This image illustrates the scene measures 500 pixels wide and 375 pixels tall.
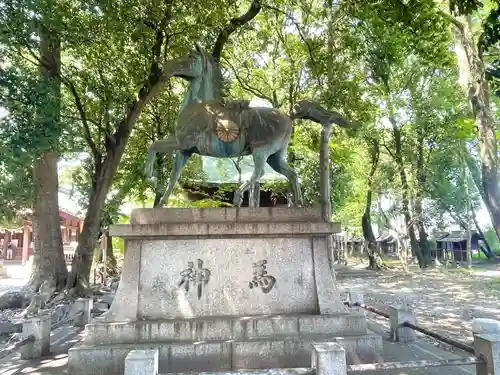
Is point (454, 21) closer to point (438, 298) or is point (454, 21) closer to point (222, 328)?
point (438, 298)

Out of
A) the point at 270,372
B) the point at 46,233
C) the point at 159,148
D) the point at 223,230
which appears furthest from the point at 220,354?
the point at 46,233

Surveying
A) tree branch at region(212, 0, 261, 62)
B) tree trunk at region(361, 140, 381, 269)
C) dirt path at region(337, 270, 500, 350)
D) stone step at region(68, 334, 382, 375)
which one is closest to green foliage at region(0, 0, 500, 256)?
tree branch at region(212, 0, 261, 62)

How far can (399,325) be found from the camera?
6371 mm

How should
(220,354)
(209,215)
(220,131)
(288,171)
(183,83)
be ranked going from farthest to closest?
1. (183,83)
2. (288,171)
3. (220,131)
4. (209,215)
5. (220,354)

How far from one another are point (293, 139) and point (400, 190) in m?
11.5

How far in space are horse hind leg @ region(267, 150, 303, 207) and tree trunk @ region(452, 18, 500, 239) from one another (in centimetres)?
710

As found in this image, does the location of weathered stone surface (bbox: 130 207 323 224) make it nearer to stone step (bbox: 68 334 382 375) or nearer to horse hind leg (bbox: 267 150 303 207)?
horse hind leg (bbox: 267 150 303 207)

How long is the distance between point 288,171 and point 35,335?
4.56m

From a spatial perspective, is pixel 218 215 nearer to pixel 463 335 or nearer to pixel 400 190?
pixel 463 335

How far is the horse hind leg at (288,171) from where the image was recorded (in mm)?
6121

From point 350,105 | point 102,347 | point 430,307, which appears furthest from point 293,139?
point 102,347

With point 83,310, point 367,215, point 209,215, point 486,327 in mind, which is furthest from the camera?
point 367,215

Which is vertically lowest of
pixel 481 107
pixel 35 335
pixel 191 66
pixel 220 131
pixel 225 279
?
pixel 35 335

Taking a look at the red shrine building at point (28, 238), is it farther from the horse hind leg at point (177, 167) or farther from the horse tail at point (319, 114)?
the horse tail at point (319, 114)
